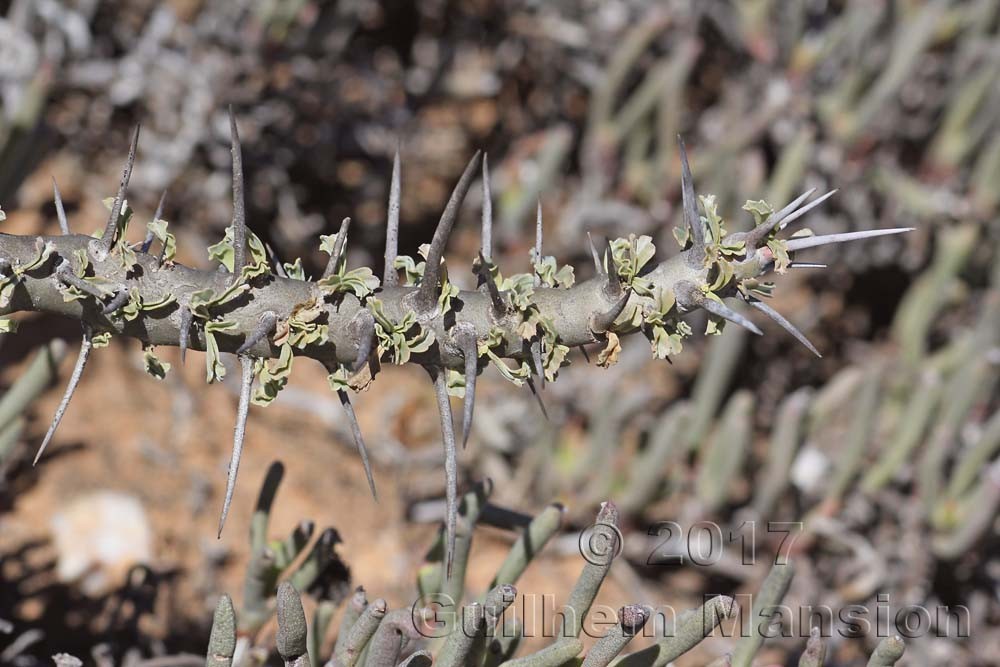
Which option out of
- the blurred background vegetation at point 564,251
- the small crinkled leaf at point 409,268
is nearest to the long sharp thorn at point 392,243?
the small crinkled leaf at point 409,268

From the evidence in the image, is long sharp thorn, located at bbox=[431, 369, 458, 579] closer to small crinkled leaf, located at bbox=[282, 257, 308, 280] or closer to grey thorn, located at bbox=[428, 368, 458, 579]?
grey thorn, located at bbox=[428, 368, 458, 579]

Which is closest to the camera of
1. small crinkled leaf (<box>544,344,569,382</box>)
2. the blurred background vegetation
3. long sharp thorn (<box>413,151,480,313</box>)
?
long sharp thorn (<box>413,151,480,313</box>)

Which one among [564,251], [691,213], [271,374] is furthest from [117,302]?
[564,251]

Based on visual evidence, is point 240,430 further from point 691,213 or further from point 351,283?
point 691,213

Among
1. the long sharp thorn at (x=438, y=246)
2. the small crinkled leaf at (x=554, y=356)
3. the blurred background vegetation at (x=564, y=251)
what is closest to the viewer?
the long sharp thorn at (x=438, y=246)

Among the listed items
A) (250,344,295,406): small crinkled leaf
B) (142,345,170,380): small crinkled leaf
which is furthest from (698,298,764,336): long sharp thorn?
(142,345,170,380): small crinkled leaf

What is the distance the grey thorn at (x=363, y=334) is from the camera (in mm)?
842

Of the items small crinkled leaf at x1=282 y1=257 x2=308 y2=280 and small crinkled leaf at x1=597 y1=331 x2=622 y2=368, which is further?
small crinkled leaf at x1=282 y1=257 x2=308 y2=280

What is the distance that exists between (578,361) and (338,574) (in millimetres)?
1221

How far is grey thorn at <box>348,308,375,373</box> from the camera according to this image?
2.76 ft

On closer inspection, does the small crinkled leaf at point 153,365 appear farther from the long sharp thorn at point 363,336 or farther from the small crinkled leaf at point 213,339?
the long sharp thorn at point 363,336

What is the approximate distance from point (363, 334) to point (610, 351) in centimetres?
23

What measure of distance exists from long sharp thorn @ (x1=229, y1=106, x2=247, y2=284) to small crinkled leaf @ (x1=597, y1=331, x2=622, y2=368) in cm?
34

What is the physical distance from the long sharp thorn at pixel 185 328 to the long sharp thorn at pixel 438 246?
20cm
